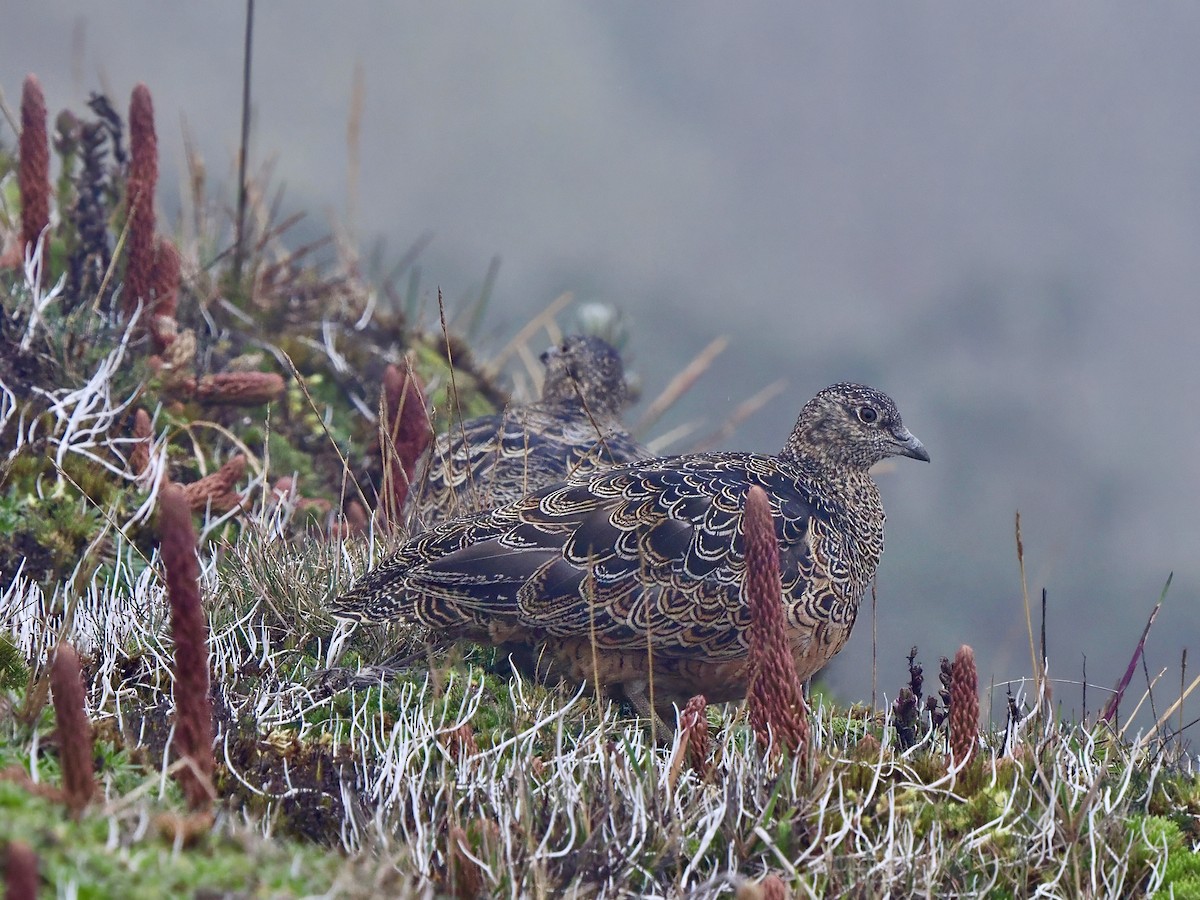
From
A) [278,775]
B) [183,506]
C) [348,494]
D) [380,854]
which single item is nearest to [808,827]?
[380,854]

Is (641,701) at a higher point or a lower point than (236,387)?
lower

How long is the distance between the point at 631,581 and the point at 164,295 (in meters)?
3.68

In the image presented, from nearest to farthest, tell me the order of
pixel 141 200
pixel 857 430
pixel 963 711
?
pixel 963 711
pixel 857 430
pixel 141 200

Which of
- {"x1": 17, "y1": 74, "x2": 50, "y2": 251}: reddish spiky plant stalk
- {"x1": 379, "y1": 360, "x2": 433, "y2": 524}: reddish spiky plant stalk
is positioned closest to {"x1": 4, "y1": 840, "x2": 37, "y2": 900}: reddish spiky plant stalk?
{"x1": 379, "y1": 360, "x2": 433, "y2": 524}: reddish spiky plant stalk

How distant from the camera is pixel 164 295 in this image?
23.4 ft

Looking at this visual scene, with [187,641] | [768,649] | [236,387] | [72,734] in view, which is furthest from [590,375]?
[72,734]

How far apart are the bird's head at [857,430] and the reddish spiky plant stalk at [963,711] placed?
1672 mm

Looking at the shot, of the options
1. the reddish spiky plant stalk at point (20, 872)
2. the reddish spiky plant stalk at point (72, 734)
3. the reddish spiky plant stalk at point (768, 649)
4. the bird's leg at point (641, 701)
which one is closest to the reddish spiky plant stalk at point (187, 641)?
the reddish spiky plant stalk at point (72, 734)

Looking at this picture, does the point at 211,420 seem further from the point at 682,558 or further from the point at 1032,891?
the point at 1032,891

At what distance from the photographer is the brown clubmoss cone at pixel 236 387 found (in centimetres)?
703

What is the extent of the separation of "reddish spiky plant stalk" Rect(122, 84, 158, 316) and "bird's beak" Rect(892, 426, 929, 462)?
13.4ft

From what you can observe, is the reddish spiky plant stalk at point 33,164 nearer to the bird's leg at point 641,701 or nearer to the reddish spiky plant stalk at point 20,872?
the bird's leg at point 641,701

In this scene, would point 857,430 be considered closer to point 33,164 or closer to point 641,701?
point 641,701

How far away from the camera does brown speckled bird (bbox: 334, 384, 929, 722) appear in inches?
185
